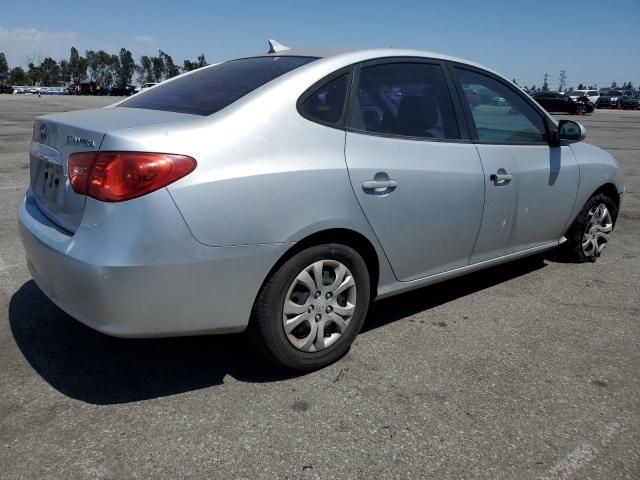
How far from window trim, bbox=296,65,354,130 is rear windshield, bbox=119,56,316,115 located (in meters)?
0.19

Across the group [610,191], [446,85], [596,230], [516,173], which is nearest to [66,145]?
[446,85]

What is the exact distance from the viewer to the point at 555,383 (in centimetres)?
285

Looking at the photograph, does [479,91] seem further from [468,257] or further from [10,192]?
[10,192]

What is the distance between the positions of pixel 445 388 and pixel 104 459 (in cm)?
156

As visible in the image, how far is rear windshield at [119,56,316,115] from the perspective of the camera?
9.20ft

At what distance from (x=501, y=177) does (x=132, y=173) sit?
7.48ft

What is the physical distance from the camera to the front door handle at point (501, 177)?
350 centimetres

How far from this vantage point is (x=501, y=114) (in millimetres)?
3836

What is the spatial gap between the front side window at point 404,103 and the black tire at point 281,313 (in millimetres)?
669

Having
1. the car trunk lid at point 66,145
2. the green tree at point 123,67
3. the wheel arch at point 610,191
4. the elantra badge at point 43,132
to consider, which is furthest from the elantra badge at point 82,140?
the green tree at point 123,67

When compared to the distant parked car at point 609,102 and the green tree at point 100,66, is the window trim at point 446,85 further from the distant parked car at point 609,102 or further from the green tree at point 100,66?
the green tree at point 100,66

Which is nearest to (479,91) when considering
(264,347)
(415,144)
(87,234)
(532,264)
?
(415,144)

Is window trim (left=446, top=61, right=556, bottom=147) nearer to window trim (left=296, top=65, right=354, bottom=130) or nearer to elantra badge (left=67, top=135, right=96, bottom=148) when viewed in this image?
window trim (left=296, top=65, right=354, bottom=130)

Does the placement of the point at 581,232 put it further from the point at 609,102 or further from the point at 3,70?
the point at 3,70
